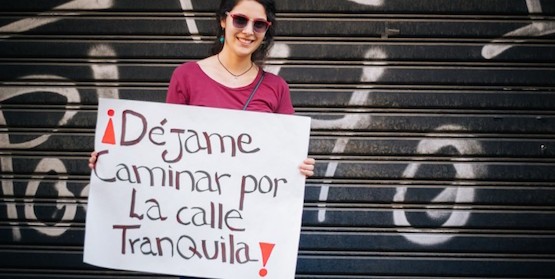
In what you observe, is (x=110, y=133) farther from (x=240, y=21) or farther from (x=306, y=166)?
(x=306, y=166)

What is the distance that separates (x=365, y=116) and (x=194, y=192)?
5.96 ft

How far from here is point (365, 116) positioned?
4375 mm

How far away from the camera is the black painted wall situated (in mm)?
4352

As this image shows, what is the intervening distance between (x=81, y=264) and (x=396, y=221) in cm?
211

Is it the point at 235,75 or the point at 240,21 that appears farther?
the point at 235,75

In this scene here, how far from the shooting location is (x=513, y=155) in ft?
14.4

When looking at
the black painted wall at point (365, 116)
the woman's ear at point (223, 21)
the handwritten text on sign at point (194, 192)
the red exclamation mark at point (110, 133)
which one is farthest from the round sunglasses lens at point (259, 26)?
the black painted wall at point (365, 116)

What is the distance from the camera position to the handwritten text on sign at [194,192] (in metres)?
2.84

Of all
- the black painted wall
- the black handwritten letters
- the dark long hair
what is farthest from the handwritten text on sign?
the black painted wall

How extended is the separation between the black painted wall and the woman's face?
1515mm

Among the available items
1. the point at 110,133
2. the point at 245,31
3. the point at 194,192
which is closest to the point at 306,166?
the point at 194,192

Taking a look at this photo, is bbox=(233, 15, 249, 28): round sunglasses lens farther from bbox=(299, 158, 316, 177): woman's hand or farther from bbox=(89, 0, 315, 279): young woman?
bbox=(299, 158, 316, 177): woman's hand

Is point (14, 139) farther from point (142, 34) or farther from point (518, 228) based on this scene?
point (518, 228)

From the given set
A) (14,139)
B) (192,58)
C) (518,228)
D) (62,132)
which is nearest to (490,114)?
(518,228)
